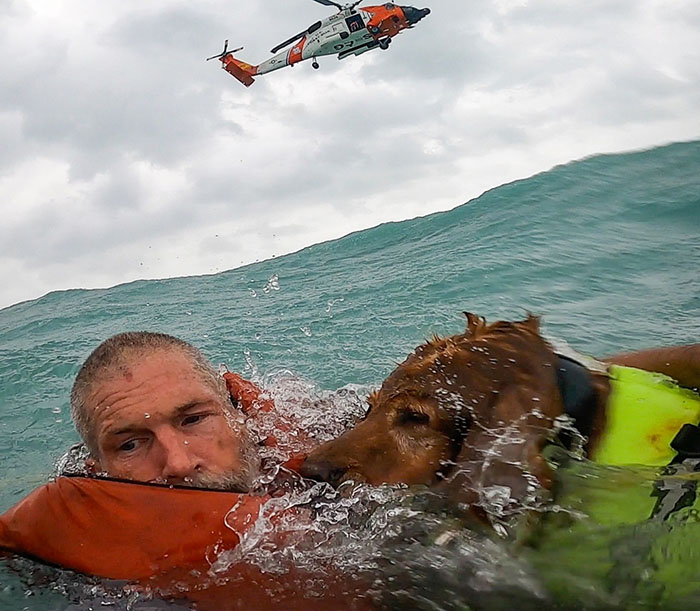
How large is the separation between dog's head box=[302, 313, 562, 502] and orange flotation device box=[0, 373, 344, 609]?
1.17 ft

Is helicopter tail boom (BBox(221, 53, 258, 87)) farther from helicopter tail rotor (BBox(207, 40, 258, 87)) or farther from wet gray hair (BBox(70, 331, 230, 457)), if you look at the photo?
wet gray hair (BBox(70, 331, 230, 457))

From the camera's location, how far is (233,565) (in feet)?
8.98

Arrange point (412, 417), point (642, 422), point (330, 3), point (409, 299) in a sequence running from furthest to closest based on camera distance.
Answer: point (330, 3) → point (409, 299) → point (412, 417) → point (642, 422)

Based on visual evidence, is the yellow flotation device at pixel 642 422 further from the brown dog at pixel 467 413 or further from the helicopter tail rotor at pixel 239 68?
the helicopter tail rotor at pixel 239 68

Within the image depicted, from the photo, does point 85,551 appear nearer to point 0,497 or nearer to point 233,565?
point 233,565

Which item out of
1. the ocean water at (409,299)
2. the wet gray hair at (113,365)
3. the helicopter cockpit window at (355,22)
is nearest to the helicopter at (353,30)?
the helicopter cockpit window at (355,22)

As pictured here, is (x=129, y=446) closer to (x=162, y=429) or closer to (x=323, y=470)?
(x=162, y=429)

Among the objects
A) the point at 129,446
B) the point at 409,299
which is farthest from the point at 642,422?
the point at 409,299

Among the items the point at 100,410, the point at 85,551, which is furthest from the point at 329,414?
the point at 85,551

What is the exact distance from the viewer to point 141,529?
2.72 m

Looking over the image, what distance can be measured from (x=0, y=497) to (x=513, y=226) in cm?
1157

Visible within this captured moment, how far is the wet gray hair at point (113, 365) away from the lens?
3391 millimetres

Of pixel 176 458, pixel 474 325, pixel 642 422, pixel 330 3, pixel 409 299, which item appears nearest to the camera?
pixel 642 422

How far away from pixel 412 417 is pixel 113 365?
1.51 m
